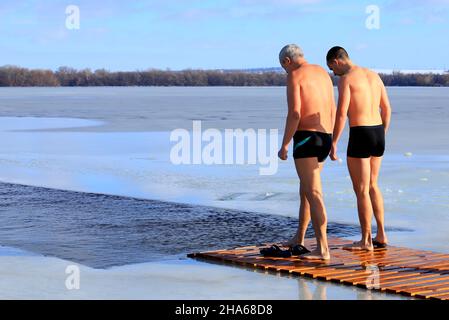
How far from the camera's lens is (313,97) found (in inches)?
308

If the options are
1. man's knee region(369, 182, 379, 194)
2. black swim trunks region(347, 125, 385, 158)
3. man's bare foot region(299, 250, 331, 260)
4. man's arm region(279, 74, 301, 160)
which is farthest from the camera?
man's knee region(369, 182, 379, 194)

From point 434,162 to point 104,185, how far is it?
5852 mm

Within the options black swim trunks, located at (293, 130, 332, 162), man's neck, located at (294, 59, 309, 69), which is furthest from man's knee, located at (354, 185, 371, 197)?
man's neck, located at (294, 59, 309, 69)

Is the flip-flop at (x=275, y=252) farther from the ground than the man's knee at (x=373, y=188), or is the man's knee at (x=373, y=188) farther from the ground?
the man's knee at (x=373, y=188)

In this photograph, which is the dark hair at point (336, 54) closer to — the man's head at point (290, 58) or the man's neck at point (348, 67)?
the man's neck at point (348, 67)

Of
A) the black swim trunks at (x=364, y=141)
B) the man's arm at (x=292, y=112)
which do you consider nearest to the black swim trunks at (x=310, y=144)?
the man's arm at (x=292, y=112)

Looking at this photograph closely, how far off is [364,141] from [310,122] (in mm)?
666

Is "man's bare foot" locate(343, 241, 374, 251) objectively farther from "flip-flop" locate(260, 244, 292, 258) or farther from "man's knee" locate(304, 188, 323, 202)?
"man's knee" locate(304, 188, 323, 202)

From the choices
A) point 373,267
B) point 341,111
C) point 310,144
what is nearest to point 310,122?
point 310,144

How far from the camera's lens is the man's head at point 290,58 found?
25.9ft

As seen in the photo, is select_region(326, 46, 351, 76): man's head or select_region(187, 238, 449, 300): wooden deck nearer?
select_region(187, 238, 449, 300): wooden deck

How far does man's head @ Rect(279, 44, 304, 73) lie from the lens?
311 inches
